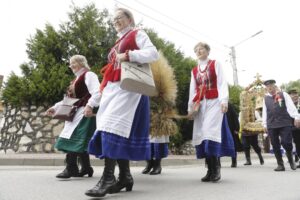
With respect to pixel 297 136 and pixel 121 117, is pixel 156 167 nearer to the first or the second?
pixel 121 117

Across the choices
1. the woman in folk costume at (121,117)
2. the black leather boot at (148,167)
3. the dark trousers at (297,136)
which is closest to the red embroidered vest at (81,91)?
the woman in folk costume at (121,117)

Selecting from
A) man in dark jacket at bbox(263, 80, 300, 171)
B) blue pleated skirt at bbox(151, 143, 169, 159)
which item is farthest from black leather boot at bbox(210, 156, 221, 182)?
man in dark jacket at bbox(263, 80, 300, 171)

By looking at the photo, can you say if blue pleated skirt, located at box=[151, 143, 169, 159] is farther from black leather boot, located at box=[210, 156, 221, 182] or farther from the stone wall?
the stone wall

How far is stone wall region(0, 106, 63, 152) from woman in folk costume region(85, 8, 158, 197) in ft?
29.9

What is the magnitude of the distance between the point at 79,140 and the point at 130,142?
1.54 metres

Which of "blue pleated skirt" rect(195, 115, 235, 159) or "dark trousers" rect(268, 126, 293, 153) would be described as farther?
"dark trousers" rect(268, 126, 293, 153)

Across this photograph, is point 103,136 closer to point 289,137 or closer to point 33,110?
point 289,137

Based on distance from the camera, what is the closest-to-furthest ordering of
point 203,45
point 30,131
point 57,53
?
point 203,45 < point 30,131 < point 57,53

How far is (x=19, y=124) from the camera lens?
1353cm

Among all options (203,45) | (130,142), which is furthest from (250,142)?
(130,142)

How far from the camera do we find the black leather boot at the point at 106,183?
387 centimetres

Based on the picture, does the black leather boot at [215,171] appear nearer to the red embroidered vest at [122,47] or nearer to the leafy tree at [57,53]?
the red embroidered vest at [122,47]

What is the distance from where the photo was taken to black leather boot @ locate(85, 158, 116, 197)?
12.7 ft

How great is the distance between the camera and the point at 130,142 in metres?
4.24
